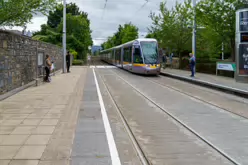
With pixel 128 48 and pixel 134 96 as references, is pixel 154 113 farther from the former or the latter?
pixel 128 48

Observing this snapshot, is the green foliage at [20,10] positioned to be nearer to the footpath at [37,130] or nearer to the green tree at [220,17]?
the footpath at [37,130]

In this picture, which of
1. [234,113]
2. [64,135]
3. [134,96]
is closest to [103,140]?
[64,135]

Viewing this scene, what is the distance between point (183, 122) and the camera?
8.52 metres

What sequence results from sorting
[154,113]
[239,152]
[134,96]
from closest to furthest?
[239,152], [154,113], [134,96]

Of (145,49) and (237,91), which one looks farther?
(145,49)

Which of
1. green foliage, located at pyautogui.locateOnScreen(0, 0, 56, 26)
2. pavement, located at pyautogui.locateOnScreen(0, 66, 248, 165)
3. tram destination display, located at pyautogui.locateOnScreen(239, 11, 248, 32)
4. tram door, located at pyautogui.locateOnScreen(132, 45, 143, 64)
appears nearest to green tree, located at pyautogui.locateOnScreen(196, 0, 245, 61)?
tram door, located at pyautogui.locateOnScreen(132, 45, 143, 64)

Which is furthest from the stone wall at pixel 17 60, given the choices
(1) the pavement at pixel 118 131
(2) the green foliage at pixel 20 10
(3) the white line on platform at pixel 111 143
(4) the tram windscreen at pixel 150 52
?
(4) the tram windscreen at pixel 150 52

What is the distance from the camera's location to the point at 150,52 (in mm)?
25750

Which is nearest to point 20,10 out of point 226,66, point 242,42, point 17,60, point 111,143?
point 17,60

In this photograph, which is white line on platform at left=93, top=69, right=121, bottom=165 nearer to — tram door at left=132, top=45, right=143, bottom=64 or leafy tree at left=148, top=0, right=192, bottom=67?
tram door at left=132, top=45, right=143, bottom=64

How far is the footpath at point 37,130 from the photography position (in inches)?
215

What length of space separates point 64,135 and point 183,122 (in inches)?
125

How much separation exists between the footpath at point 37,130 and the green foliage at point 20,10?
2.84 m

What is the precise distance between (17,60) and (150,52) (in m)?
13.2
